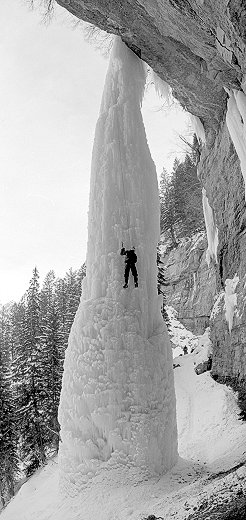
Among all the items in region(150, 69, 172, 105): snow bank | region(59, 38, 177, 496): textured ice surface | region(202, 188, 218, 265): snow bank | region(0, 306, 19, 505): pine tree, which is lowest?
region(0, 306, 19, 505): pine tree

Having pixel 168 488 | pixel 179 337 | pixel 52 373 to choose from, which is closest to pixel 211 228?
pixel 168 488

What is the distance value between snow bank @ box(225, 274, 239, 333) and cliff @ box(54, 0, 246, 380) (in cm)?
19

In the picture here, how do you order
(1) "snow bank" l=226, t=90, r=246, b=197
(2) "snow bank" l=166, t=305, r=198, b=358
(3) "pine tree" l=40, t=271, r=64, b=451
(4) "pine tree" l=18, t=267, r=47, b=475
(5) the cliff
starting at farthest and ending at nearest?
(2) "snow bank" l=166, t=305, r=198, b=358 < (3) "pine tree" l=40, t=271, r=64, b=451 < (4) "pine tree" l=18, t=267, r=47, b=475 < (1) "snow bank" l=226, t=90, r=246, b=197 < (5) the cliff

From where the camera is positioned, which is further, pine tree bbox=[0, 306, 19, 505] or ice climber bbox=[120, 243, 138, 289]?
pine tree bbox=[0, 306, 19, 505]

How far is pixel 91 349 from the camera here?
626 cm

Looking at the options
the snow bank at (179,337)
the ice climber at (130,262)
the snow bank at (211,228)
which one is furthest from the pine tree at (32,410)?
the ice climber at (130,262)

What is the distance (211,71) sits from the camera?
7773mm

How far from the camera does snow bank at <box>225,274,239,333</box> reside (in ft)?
36.9

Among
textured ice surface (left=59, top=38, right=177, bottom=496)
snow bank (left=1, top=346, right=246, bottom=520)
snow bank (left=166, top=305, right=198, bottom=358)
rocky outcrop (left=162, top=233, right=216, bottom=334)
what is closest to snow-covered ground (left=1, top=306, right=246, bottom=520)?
snow bank (left=1, top=346, right=246, bottom=520)

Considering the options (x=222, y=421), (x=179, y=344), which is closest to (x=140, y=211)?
(x=222, y=421)

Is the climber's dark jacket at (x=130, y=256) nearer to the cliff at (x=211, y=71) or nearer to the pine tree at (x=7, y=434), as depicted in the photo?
the cliff at (x=211, y=71)

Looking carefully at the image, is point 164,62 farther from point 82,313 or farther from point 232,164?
point 82,313

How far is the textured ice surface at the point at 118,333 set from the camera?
5.80 m

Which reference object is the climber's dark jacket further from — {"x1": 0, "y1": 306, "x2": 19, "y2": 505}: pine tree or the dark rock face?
{"x1": 0, "y1": 306, "x2": 19, "y2": 505}: pine tree
